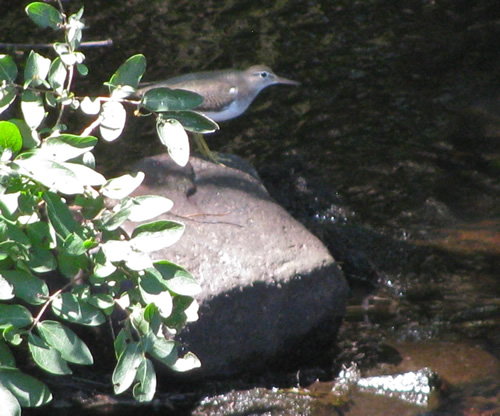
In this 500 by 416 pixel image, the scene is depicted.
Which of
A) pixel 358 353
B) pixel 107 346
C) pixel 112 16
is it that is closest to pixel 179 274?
pixel 107 346

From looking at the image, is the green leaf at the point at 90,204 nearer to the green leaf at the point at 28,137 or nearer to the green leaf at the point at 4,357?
the green leaf at the point at 28,137

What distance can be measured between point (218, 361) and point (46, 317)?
935 millimetres

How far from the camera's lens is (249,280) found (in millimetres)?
4078

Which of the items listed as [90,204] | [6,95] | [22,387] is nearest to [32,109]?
[6,95]

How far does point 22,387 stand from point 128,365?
13.7 inches

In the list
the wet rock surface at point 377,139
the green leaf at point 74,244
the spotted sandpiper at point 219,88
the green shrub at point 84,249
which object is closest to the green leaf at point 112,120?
the green shrub at point 84,249

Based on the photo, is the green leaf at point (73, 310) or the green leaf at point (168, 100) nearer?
the green leaf at point (73, 310)

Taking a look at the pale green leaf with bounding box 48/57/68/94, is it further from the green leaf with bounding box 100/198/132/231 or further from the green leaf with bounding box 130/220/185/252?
the green leaf with bounding box 130/220/185/252

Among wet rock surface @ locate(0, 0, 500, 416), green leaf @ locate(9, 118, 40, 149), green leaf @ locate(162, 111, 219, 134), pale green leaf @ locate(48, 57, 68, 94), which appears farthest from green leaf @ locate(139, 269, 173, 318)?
wet rock surface @ locate(0, 0, 500, 416)

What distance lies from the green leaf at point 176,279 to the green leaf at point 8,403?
1.94 feet

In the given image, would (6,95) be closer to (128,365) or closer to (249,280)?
(128,365)

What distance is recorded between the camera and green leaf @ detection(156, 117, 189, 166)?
2584 millimetres

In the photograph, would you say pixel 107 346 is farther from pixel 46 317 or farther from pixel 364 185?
pixel 364 185

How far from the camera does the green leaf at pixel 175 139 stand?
2584 millimetres
